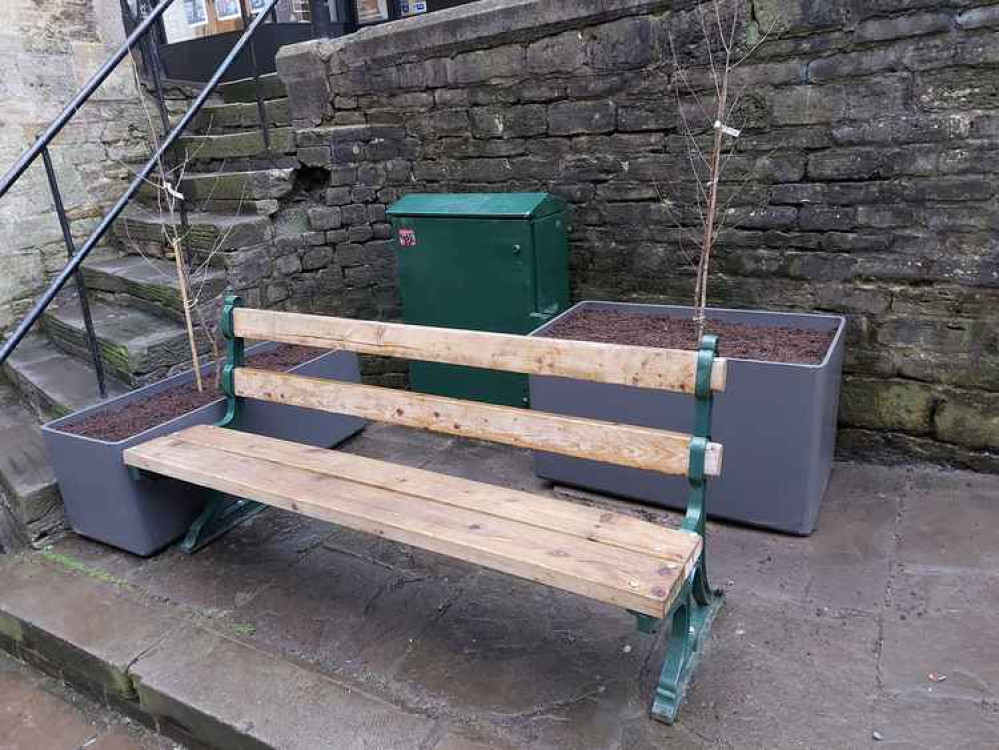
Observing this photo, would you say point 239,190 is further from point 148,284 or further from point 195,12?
point 195,12

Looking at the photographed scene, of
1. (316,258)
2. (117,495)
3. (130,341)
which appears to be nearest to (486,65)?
(316,258)

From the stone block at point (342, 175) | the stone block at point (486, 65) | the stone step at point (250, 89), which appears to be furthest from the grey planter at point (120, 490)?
the stone step at point (250, 89)

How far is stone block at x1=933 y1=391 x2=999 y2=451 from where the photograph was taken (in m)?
3.18

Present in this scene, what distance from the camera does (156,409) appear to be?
11.1ft

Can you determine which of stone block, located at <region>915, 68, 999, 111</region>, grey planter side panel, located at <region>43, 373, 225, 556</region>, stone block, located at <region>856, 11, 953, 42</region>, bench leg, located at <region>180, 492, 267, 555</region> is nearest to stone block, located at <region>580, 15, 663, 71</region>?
stone block, located at <region>856, 11, 953, 42</region>

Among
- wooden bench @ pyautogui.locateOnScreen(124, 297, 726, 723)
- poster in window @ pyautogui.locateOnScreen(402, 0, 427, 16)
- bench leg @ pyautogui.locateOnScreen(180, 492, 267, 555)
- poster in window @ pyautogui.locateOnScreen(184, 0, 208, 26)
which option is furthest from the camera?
poster in window @ pyautogui.locateOnScreen(184, 0, 208, 26)

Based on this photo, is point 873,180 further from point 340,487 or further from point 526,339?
point 340,487

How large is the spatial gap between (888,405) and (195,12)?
7.72 m

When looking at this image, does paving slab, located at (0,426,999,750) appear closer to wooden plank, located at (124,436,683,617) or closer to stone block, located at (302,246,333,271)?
wooden plank, located at (124,436,683,617)

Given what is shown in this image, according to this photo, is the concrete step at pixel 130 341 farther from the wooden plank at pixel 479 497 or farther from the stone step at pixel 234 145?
the stone step at pixel 234 145

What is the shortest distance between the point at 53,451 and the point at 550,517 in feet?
7.24

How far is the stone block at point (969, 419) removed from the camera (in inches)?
125

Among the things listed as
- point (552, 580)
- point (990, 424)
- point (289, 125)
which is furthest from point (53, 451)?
point (990, 424)

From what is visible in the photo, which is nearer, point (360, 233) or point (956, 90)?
point (956, 90)
